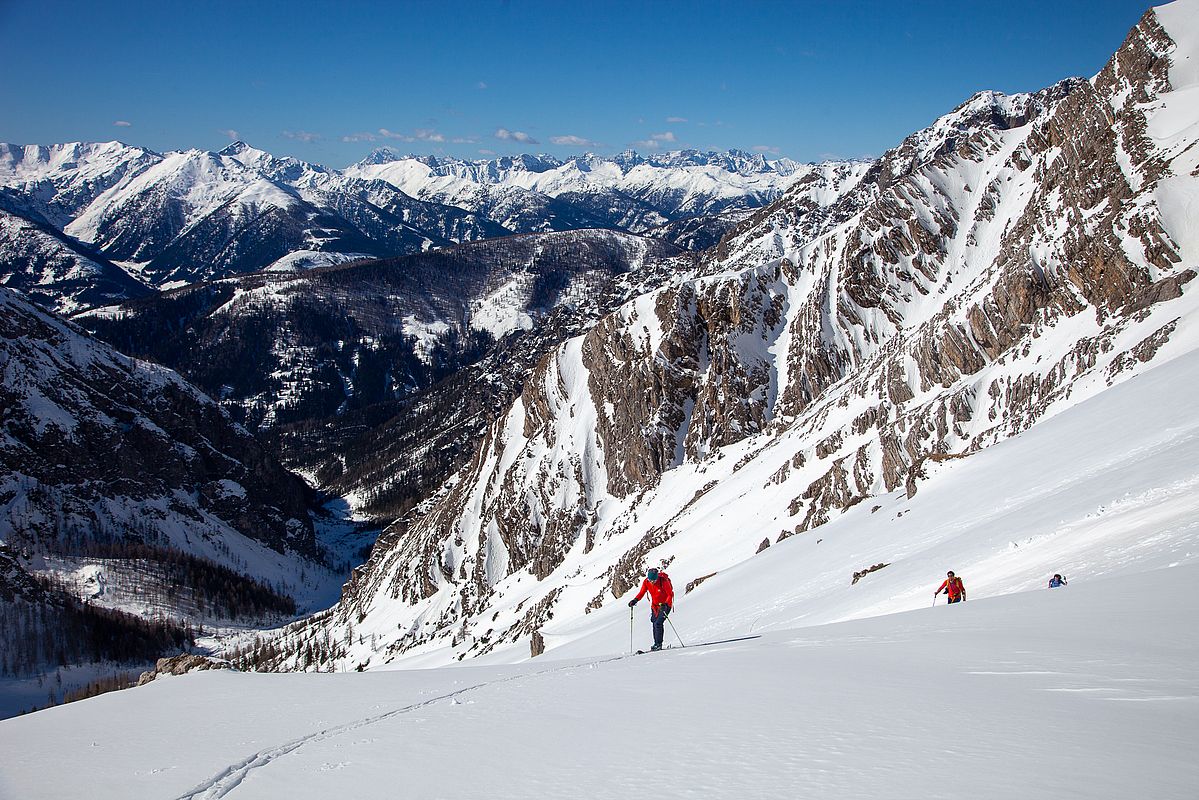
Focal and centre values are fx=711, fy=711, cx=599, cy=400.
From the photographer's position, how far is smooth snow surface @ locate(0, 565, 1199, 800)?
6.79 metres

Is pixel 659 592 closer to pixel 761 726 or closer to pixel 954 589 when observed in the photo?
pixel 954 589

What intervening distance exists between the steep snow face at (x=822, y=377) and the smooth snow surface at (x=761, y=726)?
19.8 m

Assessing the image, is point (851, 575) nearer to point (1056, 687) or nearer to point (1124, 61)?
point (1056, 687)

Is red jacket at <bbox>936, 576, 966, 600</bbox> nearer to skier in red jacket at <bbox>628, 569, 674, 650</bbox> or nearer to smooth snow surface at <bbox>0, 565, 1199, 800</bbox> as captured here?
smooth snow surface at <bbox>0, 565, 1199, 800</bbox>

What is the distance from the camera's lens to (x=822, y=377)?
93.9 m

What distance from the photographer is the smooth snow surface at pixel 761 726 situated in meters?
6.79

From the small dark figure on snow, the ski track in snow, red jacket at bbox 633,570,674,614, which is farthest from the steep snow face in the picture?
the ski track in snow

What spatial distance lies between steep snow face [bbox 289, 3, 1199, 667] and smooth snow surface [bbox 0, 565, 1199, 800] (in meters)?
19.8

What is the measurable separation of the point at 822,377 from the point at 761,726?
8968 cm

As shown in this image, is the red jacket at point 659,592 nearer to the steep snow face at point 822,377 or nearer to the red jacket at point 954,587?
the red jacket at point 954,587

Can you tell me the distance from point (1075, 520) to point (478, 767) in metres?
18.9

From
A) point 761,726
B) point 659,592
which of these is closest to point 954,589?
point 659,592

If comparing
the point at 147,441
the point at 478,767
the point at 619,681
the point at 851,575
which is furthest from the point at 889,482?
the point at 147,441

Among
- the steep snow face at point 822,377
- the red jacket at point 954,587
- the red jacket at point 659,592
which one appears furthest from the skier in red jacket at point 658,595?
the steep snow face at point 822,377
